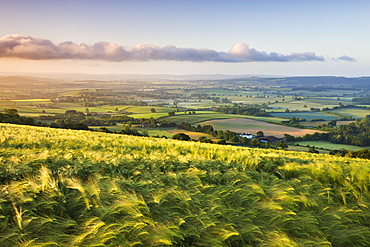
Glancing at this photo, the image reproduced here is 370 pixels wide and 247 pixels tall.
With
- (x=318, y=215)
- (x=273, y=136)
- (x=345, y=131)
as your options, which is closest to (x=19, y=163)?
(x=318, y=215)

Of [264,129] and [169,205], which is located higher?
[169,205]

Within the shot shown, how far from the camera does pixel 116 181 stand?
6.66m

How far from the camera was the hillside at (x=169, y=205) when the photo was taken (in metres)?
4.71

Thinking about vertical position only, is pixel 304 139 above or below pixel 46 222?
below

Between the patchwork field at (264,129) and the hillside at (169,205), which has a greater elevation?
the hillside at (169,205)

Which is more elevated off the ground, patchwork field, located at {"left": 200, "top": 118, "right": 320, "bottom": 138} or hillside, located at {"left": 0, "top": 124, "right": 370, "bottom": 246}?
hillside, located at {"left": 0, "top": 124, "right": 370, "bottom": 246}

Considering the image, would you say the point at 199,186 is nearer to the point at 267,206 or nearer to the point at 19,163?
the point at 267,206

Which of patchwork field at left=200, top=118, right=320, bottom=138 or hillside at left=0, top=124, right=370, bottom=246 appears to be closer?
hillside at left=0, top=124, right=370, bottom=246

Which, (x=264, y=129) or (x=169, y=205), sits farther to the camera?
(x=264, y=129)

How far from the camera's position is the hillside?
4.71 meters

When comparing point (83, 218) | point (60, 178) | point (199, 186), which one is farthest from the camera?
point (199, 186)

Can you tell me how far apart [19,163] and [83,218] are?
10.2 feet

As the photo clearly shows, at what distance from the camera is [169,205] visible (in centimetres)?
600

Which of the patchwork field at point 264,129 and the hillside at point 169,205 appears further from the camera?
the patchwork field at point 264,129
